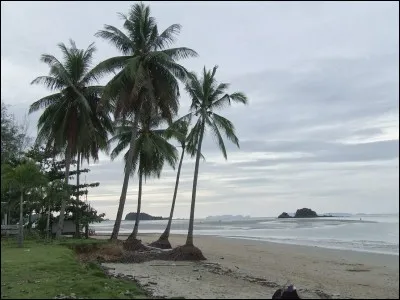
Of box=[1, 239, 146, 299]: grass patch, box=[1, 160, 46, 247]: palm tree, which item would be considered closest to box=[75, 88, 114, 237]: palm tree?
box=[1, 160, 46, 247]: palm tree

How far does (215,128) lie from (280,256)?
9581 millimetres

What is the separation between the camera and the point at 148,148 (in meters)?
34.5

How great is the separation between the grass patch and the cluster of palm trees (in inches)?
459

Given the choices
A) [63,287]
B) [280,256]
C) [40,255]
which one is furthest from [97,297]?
[280,256]

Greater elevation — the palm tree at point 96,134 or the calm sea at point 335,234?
the palm tree at point 96,134

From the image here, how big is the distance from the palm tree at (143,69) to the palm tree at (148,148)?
17.4ft

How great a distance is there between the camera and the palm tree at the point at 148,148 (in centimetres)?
3547

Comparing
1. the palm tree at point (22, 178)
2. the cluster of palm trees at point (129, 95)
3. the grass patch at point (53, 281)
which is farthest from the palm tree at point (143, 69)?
the grass patch at point (53, 281)

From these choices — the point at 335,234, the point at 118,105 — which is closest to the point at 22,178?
the point at 118,105

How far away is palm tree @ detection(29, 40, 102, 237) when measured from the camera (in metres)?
31.5

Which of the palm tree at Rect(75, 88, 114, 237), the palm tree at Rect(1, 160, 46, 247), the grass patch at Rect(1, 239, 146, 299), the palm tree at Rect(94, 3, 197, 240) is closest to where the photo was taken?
A: the grass patch at Rect(1, 239, 146, 299)

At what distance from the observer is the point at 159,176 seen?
3909 centimetres

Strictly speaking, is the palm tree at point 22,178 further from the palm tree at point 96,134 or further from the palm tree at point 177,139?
the palm tree at point 177,139

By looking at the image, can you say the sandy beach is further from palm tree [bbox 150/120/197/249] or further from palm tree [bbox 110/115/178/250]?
palm tree [bbox 110/115/178/250]
